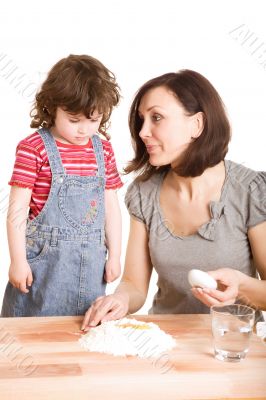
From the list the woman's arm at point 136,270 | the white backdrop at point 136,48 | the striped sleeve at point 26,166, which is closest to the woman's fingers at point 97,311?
the woman's arm at point 136,270

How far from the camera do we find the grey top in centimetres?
201

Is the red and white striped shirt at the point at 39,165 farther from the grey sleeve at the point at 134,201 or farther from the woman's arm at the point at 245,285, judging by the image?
the woman's arm at the point at 245,285

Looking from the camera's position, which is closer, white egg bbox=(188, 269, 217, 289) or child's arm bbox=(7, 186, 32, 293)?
white egg bbox=(188, 269, 217, 289)

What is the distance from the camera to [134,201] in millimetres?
2150

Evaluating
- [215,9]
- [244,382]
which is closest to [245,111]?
[215,9]

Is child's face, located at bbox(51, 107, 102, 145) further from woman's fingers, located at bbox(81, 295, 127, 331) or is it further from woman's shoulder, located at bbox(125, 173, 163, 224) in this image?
woman's fingers, located at bbox(81, 295, 127, 331)

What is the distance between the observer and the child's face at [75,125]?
6.30 feet

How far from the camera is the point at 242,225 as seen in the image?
2.02 meters

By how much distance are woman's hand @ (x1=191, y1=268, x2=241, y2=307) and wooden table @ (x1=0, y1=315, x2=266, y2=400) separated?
9 cm

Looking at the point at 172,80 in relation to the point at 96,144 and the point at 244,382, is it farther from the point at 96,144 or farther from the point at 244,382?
the point at 244,382

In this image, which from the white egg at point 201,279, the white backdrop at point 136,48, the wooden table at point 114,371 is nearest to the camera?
the wooden table at point 114,371

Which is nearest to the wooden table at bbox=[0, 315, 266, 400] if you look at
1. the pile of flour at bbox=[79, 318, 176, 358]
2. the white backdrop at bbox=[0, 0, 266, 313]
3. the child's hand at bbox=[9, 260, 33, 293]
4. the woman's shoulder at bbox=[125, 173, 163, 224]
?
the pile of flour at bbox=[79, 318, 176, 358]

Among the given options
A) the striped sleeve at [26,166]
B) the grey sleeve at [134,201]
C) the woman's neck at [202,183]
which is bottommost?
the grey sleeve at [134,201]

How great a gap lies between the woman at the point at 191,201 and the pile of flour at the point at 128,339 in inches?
16.5
